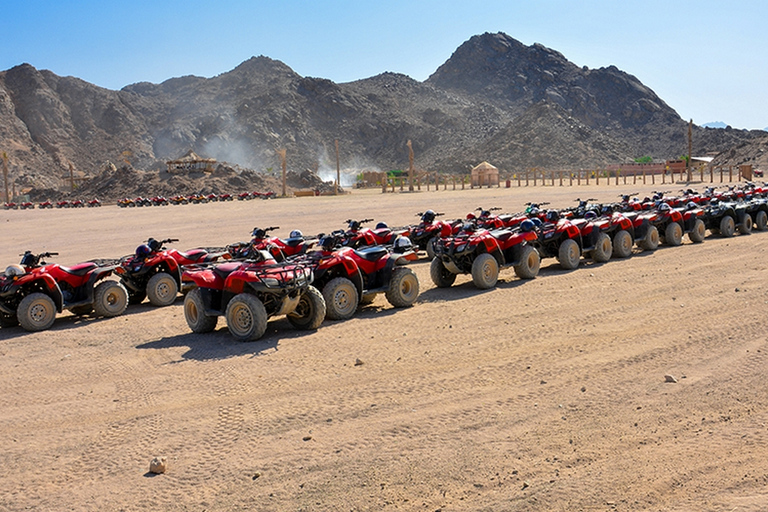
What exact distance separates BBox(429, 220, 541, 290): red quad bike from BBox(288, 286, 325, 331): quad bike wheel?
3.47 m

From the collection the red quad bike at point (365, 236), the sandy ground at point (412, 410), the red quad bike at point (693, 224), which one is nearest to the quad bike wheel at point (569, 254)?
the sandy ground at point (412, 410)

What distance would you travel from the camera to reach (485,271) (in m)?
12.2

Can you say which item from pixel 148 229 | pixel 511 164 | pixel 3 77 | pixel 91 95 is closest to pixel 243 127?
pixel 91 95

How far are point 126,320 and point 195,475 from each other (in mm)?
6540

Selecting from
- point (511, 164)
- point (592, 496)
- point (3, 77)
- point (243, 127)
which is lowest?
point (592, 496)

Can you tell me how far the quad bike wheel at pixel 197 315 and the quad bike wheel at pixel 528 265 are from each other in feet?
19.7

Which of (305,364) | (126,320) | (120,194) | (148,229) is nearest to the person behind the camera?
(305,364)

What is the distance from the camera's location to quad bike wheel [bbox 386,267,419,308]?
1085cm

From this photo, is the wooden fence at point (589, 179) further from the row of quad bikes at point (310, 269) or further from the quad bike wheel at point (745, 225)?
the row of quad bikes at point (310, 269)

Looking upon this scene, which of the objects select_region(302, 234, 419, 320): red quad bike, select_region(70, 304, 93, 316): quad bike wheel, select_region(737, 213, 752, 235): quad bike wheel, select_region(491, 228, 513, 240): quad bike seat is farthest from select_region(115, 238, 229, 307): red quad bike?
select_region(737, 213, 752, 235): quad bike wheel

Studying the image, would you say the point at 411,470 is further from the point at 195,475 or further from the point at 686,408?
the point at 686,408

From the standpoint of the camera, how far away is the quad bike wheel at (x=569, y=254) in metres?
14.0

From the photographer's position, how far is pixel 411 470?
16.4ft

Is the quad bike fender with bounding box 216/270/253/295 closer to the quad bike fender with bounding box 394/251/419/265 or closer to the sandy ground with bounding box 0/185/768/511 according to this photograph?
the sandy ground with bounding box 0/185/768/511
